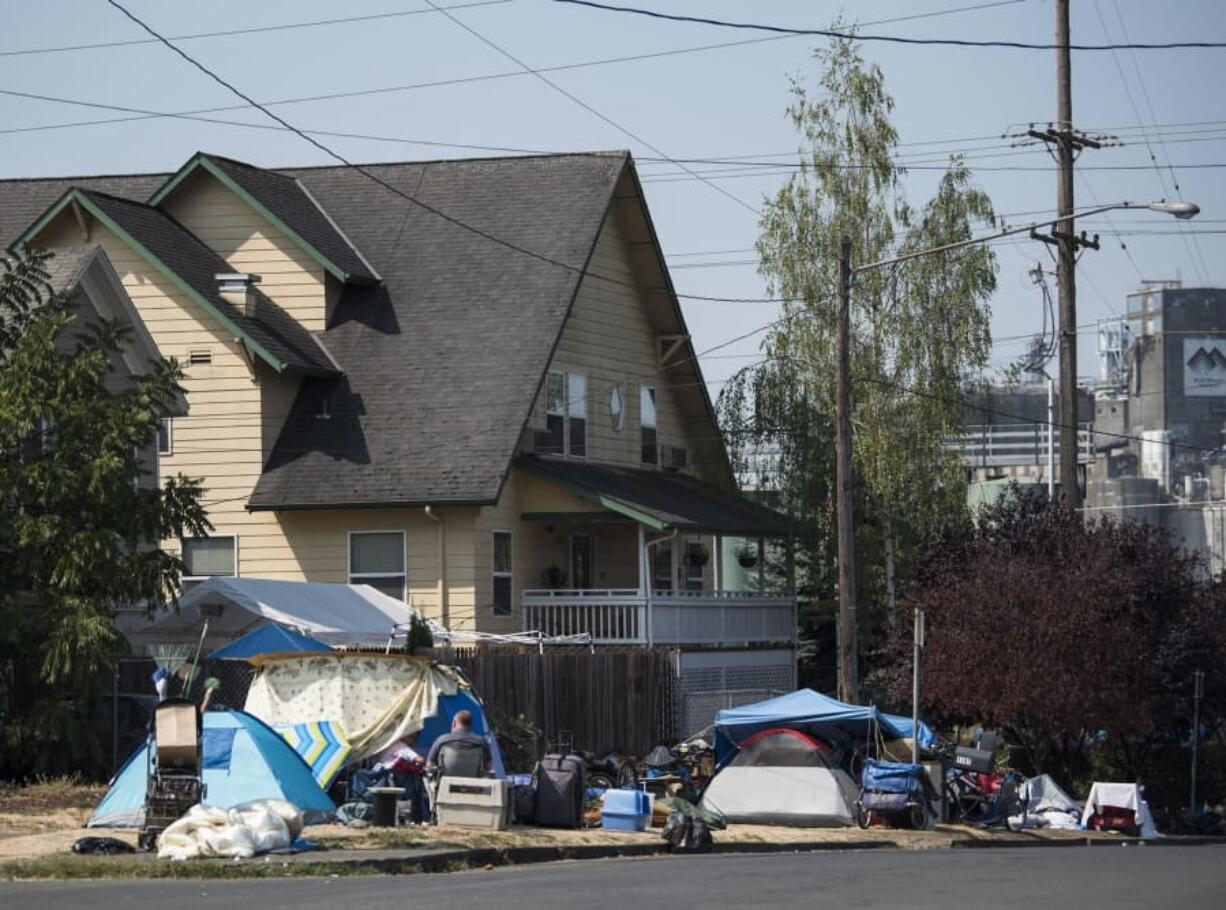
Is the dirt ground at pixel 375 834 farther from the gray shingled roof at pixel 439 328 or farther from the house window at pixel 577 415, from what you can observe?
the house window at pixel 577 415

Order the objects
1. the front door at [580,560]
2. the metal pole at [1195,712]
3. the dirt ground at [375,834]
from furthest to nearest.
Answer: the front door at [580,560]
the metal pole at [1195,712]
the dirt ground at [375,834]

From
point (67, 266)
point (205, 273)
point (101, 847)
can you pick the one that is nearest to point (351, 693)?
point (101, 847)

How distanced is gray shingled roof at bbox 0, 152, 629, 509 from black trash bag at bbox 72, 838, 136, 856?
15431 millimetres

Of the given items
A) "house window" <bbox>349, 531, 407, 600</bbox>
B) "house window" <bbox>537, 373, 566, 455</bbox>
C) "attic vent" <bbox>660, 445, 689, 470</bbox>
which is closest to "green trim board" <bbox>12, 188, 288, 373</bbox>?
"house window" <bbox>349, 531, 407, 600</bbox>

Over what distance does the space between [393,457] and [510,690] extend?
20.3ft

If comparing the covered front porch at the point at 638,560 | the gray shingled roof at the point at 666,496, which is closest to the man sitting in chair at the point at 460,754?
the covered front porch at the point at 638,560

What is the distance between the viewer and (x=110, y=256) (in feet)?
119

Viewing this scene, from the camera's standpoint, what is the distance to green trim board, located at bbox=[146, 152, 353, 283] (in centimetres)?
3706

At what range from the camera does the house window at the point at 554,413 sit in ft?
123

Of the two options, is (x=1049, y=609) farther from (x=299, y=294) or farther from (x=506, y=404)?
(x=299, y=294)

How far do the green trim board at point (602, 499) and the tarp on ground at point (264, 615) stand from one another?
5.24 meters

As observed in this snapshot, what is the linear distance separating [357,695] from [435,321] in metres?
13.4

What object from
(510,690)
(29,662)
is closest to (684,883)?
(29,662)

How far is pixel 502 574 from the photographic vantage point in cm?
3619
